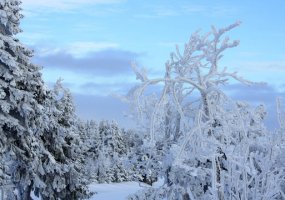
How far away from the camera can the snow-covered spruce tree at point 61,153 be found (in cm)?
2706

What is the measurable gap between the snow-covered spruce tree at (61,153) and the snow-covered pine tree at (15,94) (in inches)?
112

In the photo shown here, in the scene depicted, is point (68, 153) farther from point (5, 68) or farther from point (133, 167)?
A: point (133, 167)

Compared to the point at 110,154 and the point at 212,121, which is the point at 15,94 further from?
the point at 110,154

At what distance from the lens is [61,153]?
2895cm

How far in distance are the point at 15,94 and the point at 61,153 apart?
30.2 ft

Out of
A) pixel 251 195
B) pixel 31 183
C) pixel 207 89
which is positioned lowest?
pixel 31 183

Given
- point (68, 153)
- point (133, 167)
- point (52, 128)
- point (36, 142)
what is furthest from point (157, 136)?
point (68, 153)

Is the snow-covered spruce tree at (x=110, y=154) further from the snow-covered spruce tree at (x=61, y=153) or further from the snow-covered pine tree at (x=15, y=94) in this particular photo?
the snow-covered pine tree at (x=15, y=94)

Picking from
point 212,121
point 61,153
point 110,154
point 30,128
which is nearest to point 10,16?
point 30,128

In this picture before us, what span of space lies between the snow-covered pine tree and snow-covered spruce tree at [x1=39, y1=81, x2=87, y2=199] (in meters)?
2.85

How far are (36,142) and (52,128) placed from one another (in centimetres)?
410

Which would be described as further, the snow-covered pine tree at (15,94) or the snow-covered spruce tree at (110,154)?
the snow-covered spruce tree at (110,154)

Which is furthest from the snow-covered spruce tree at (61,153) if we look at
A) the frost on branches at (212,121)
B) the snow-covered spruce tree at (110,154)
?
the snow-covered spruce tree at (110,154)

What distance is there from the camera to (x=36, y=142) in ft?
77.3
